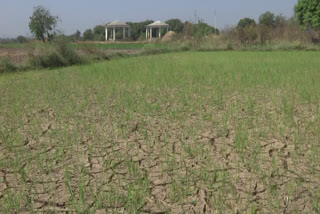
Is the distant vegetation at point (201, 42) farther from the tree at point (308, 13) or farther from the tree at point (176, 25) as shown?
the tree at point (176, 25)

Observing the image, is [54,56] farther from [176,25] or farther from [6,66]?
[176,25]

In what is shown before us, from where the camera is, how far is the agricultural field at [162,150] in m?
2.15

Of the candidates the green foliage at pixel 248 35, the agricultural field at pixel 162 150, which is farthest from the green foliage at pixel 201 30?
the agricultural field at pixel 162 150

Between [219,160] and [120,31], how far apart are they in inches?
2125

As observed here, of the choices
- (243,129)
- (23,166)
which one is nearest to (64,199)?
(23,166)

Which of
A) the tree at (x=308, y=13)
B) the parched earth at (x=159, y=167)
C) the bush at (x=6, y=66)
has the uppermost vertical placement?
the tree at (x=308, y=13)

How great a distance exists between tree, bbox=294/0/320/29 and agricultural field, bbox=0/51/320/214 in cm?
1603

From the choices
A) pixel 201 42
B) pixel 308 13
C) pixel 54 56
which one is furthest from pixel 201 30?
pixel 54 56

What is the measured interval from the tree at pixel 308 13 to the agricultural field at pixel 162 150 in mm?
16032

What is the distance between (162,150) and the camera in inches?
119

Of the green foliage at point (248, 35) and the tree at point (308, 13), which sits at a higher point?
the tree at point (308, 13)

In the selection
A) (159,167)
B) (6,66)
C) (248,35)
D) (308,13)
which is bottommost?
(159,167)

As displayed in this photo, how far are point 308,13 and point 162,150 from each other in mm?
20285

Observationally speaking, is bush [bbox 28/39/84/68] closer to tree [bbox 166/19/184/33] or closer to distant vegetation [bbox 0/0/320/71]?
distant vegetation [bbox 0/0/320/71]
